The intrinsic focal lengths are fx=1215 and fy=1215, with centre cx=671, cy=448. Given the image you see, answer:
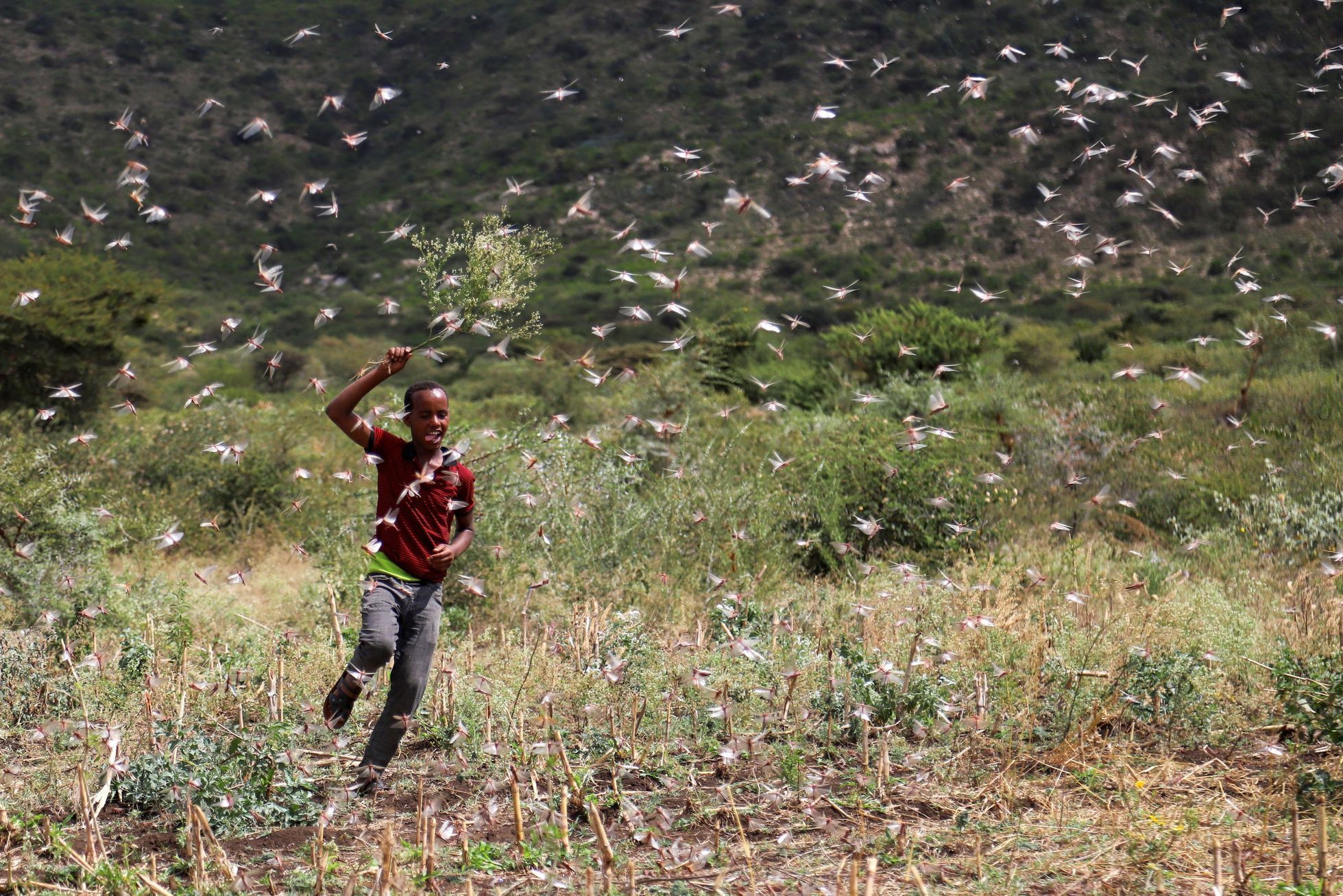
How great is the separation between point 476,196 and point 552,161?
2.96m

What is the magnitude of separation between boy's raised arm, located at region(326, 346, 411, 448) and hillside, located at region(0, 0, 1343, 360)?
2653 cm

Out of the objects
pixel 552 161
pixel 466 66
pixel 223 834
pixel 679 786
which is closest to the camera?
pixel 223 834

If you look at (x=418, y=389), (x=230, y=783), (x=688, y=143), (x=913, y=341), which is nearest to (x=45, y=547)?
(x=230, y=783)

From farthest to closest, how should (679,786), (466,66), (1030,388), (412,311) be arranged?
1. (466,66)
2. (412,311)
3. (1030,388)
4. (679,786)

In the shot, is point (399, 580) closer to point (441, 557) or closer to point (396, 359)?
point (441, 557)

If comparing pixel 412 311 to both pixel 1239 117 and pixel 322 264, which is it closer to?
pixel 322 264

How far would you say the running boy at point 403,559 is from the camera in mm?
4461

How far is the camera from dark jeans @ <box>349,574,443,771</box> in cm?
448

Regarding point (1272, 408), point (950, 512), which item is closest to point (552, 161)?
point (1272, 408)

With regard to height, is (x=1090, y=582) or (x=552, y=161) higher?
(x=1090, y=582)

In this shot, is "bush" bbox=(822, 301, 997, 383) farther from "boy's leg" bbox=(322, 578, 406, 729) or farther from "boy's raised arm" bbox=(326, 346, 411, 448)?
"boy's leg" bbox=(322, 578, 406, 729)

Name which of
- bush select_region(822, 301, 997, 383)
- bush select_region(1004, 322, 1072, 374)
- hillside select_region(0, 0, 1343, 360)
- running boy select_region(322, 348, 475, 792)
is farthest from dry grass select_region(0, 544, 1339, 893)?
hillside select_region(0, 0, 1343, 360)

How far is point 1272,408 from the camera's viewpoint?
1448 cm

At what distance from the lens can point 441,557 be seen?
Answer: 4484 millimetres
